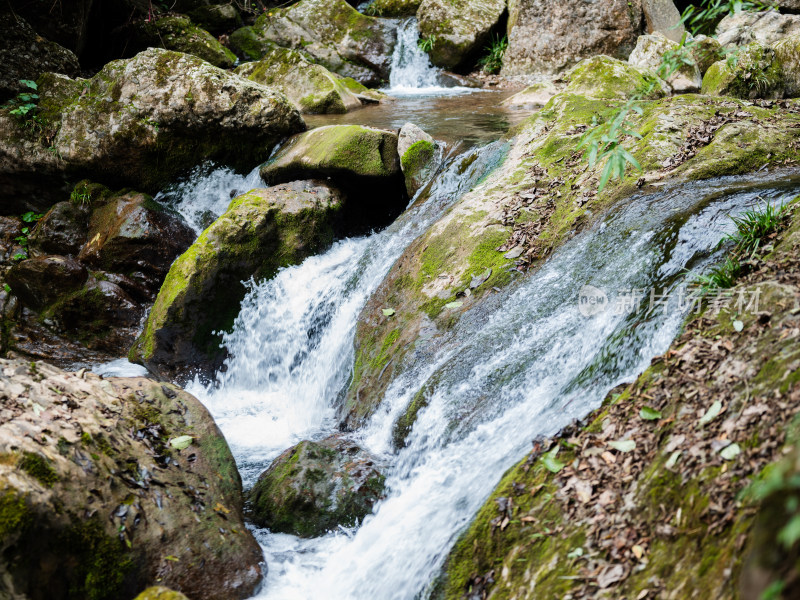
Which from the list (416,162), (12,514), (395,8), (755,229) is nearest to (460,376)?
(755,229)

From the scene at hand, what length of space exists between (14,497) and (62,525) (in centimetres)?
34

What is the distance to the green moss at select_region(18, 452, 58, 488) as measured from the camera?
Answer: 3280mm

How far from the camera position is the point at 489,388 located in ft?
15.1

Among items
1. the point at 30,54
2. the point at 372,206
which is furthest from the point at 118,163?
the point at 372,206

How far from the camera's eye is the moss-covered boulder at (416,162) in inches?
319

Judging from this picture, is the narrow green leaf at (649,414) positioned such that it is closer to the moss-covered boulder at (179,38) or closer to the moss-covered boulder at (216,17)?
the moss-covered boulder at (179,38)

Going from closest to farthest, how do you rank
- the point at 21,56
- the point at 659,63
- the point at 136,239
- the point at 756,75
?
the point at 659,63
the point at 756,75
the point at 136,239
the point at 21,56

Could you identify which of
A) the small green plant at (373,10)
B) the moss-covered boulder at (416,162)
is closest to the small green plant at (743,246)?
the moss-covered boulder at (416,162)

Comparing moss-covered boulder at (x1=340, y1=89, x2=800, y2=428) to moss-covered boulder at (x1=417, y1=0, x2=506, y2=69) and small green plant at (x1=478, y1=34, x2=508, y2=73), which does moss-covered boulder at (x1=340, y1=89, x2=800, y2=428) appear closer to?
small green plant at (x1=478, y1=34, x2=508, y2=73)

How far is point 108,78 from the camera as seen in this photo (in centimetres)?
906

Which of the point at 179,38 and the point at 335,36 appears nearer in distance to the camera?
the point at 179,38

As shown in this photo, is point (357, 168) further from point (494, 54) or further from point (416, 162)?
point (494, 54)

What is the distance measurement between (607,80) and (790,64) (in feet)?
7.66

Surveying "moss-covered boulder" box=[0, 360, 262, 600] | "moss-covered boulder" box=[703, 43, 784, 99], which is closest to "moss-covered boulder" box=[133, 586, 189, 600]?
"moss-covered boulder" box=[0, 360, 262, 600]
